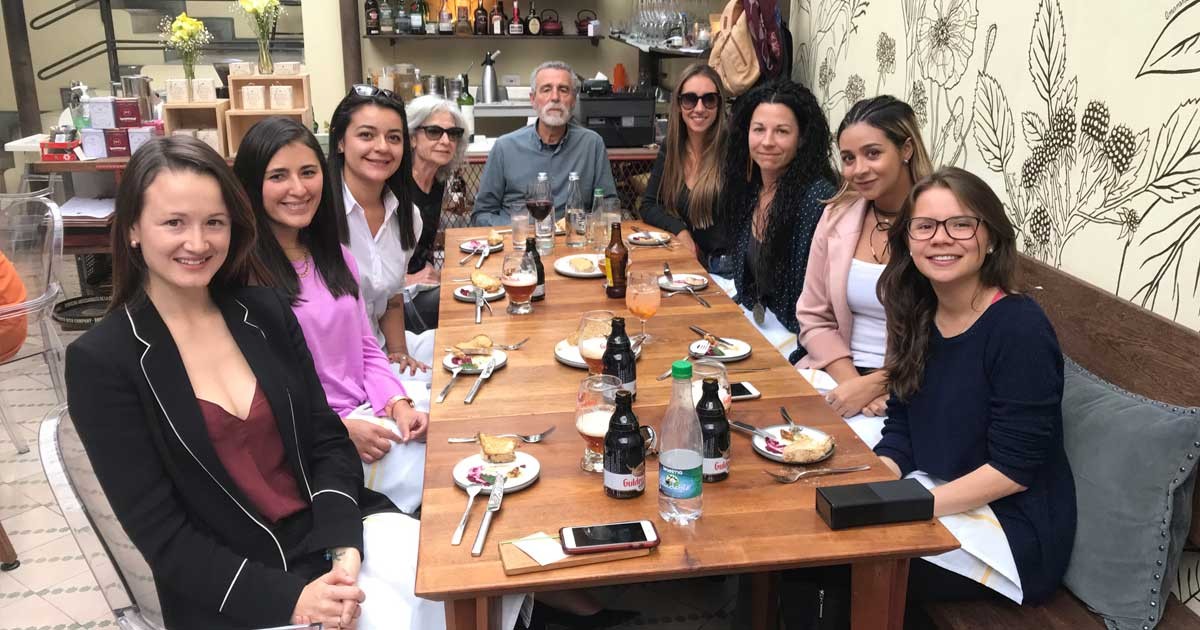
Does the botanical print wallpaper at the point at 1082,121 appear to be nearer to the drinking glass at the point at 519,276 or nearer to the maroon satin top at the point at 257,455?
the drinking glass at the point at 519,276

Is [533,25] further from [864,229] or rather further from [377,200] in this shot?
[864,229]

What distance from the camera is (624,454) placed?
147 cm

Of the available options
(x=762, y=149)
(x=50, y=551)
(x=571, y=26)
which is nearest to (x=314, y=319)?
(x=50, y=551)

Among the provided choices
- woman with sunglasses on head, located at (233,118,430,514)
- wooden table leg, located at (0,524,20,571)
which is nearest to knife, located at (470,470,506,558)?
woman with sunglasses on head, located at (233,118,430,514)

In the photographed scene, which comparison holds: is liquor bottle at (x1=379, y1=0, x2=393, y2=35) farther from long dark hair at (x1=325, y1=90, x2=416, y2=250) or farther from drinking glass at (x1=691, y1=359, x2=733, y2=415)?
drinking glass at (x1=691, y1=359, x2=733, y2=415)

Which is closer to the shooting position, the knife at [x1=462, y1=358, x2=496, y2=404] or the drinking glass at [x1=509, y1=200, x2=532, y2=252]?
the knife at [x1=462, y1=358, x2=496, y2=404]

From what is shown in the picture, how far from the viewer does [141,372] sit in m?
1.49

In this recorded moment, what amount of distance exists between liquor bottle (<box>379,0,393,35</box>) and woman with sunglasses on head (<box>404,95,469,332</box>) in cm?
247

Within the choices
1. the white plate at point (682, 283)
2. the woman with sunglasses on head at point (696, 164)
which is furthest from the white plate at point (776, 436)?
the woman with sunglasses on head at point (696, 164)

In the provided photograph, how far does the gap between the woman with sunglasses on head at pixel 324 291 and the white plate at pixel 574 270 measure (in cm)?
77

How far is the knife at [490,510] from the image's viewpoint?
1.36m

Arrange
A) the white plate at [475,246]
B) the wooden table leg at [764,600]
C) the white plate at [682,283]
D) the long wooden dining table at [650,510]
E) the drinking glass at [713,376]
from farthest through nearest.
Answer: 1. the white plate at [475,246]
2. the white plate at [682,283]
3. the wooden table leg at [764,600]
4. the drinking glass at [713,376]
5. the long wooden dining table at [650,510]

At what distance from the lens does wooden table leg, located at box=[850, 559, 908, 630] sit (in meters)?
1.45

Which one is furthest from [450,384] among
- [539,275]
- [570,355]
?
[539,275]
